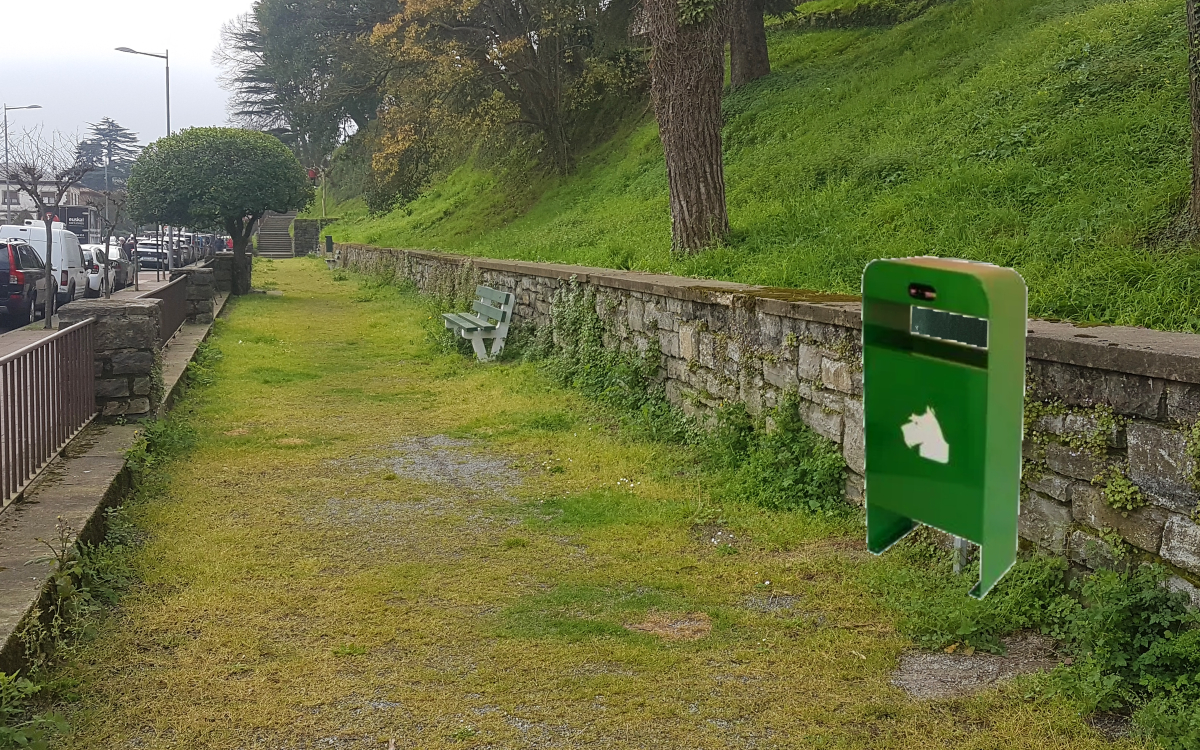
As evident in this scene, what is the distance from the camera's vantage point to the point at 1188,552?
369 cm

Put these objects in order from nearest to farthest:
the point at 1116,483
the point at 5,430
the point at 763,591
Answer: the point at 1116,483, the point at 763,591, the point at 5,430

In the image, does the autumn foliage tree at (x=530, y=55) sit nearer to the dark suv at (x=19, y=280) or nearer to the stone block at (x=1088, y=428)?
the dark suv at (x=19, y=280)

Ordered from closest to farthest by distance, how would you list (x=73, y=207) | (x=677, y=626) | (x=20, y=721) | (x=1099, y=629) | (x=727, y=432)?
(x=20, y=721), (x=1099, y=629), (x=677, y=626), (x=727, y=432), (x=73, y=207)

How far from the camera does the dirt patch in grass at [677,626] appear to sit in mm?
4574

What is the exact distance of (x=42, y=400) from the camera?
650 cm

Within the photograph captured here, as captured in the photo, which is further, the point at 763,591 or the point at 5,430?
the point at 5,430

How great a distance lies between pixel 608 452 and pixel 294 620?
11.5 feet

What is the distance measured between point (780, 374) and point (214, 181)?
2256 cm

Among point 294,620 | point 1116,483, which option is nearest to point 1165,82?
point 1116,483

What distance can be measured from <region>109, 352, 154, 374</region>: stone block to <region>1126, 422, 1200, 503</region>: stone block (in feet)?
22.8

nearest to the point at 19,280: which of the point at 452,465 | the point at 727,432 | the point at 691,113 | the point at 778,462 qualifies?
the point at 691,113

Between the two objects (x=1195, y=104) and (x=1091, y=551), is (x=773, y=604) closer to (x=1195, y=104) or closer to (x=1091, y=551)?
(x=1091, y=551)

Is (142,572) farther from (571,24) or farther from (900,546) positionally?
(571,24)

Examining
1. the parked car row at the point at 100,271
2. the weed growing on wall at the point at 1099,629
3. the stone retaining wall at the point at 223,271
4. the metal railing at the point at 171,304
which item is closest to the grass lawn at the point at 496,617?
the weed growing on wall at the point at 1099,629
